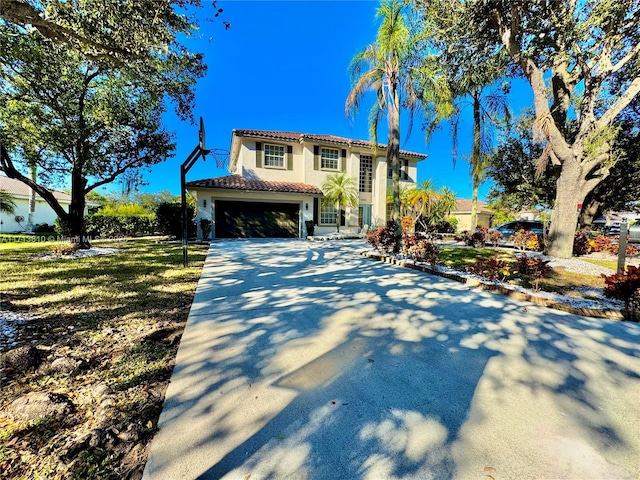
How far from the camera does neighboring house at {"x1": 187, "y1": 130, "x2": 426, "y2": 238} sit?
16.9 metres

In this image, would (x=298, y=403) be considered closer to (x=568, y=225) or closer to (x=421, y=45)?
(x=568, y=225)

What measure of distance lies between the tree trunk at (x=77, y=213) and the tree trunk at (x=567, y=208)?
16.7 m

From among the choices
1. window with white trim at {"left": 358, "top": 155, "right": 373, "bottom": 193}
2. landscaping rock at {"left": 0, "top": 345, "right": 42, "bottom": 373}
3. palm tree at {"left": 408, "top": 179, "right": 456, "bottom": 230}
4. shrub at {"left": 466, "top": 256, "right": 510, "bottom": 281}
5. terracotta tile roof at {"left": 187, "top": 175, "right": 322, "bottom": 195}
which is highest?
window with white trim at {"left": 358, "top": 155, "right": 373, "bottom": 193}

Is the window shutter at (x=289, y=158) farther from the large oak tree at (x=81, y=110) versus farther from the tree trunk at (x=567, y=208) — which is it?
the tree trunk at (x=567, y=208)

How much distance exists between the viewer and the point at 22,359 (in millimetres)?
2619

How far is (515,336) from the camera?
348 cm

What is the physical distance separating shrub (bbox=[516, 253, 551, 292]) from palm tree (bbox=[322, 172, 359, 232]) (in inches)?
463

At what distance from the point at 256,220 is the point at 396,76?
35.6ft

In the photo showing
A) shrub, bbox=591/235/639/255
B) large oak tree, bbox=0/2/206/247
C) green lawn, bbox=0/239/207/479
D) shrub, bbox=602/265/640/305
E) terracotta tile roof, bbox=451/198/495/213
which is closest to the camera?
green lawn, bbox=0/239/207/479

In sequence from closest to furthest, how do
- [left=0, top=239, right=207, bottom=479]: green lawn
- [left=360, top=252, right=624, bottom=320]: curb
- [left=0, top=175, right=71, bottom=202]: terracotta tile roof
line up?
1. [left=0, top=239, right=207, bottom=479]: green lawn
2. [left=360, top=252, right=624, bottom=320]: curb
3. [left=0, top=175, right=71, bottom=202]: terracotta tile roof

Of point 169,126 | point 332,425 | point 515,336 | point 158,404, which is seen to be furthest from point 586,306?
point 169,126

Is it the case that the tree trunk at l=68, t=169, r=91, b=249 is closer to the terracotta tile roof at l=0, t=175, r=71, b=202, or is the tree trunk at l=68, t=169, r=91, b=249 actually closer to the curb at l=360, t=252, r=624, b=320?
the curb at l=360, t=252, r=624, b=320

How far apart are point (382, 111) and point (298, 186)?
7.15 metres

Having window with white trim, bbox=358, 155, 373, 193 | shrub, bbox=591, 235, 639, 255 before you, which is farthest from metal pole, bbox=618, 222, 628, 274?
window with white trim, bbox=358, 155, 373, 193
